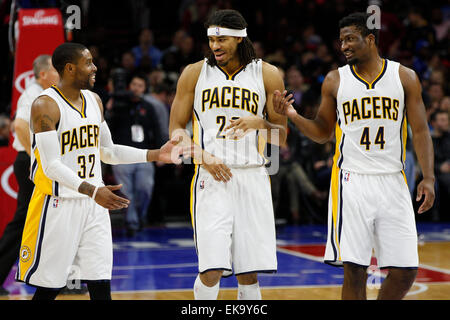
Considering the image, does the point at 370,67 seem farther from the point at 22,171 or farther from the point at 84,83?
the point at 22,171

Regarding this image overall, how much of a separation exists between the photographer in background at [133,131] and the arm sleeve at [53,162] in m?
6.29

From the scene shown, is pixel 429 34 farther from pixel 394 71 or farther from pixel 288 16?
pixel 394 71

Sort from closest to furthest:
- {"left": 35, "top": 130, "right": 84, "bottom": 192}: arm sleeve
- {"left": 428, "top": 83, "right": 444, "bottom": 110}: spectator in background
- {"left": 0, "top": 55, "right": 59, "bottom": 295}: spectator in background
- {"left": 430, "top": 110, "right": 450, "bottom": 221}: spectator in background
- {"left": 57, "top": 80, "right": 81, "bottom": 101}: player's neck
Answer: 1. {"left": 35, "top": 130, "right": 84, "bottom": 192}: arm sleeve
2. {"left": 57, "top": 80, "right": 81, "bottom": 101}: player's neck
3. {"left": 0, "top": 55, "right": 59, "bottom": 295}: spectator in background
4. {"left": 430, "top": 110, "right": 450, "bottom": 221}: spectator in background
5. {"left": 428, "top": 83, "right": 444, "bottom": 110}: spectator in background

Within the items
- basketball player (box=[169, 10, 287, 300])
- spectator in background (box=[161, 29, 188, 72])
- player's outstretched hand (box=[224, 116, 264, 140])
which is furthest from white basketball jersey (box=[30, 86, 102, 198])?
spectator in background (box=[161, 29, 188, 72])

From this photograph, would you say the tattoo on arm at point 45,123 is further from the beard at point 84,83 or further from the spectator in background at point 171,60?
the spectator in background at point 171,60

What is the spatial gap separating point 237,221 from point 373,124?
1121 millimetres

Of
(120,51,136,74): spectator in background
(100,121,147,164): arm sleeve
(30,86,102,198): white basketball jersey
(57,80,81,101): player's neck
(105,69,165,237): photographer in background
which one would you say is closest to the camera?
(30,86,102,198): white basketball jersey

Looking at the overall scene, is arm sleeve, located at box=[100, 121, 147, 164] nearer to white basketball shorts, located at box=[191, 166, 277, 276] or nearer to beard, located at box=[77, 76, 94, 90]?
beard, located at box=[77, 76, 94, 90]

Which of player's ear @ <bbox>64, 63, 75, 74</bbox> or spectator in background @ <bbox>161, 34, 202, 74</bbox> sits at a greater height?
spectator in background @ <bbox>161, 34, 202, 74</bbox>

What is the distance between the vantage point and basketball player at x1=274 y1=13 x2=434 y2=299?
16.6 feet

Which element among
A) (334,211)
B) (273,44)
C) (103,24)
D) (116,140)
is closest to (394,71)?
(334,211)

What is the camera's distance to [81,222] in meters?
4.92

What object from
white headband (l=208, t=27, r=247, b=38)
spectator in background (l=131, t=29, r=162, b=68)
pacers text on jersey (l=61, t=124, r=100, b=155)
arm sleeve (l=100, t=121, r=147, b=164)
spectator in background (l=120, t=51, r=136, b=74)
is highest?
spectator in background (l=131, t=29, r=162, b=68)

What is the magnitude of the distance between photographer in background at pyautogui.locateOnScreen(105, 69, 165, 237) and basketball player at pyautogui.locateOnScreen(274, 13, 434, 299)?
6212mm
